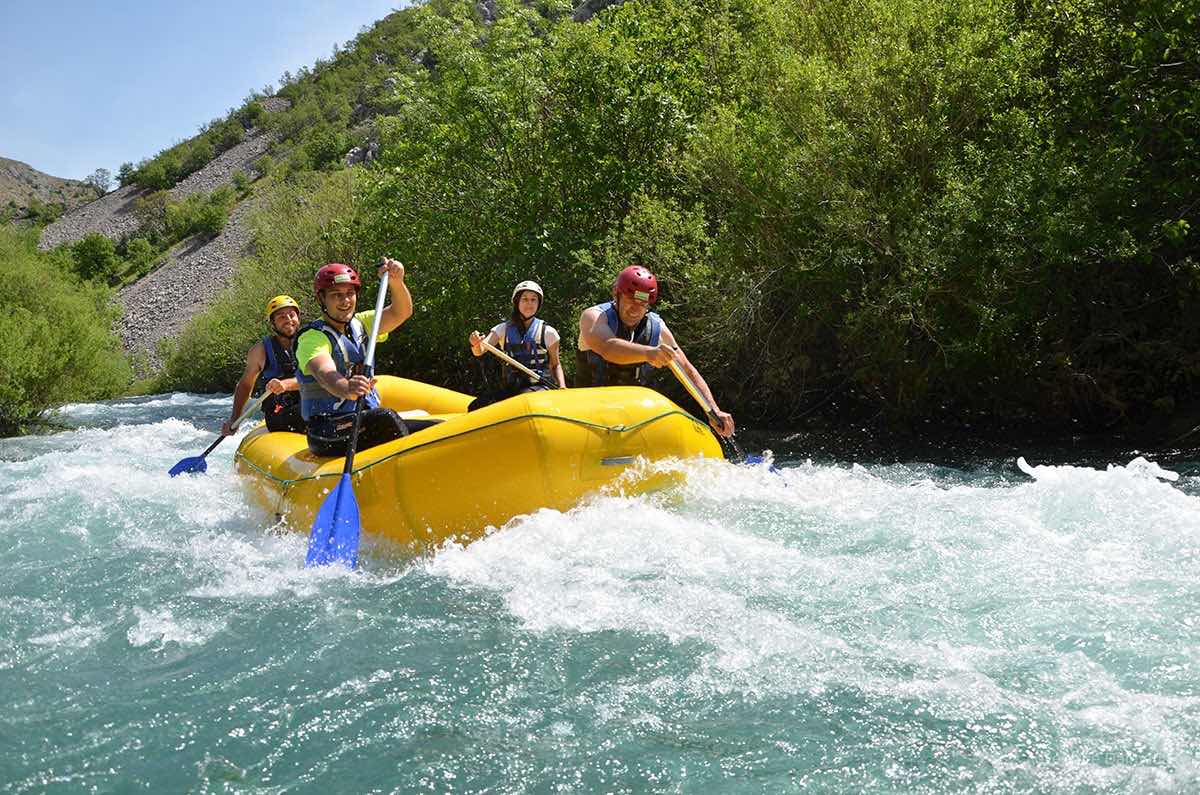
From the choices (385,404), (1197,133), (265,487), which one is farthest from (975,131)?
(265,487)

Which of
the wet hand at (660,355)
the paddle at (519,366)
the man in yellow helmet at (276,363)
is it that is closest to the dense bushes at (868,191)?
the paddle at (519,366)

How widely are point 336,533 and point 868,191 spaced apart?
21.7 feet

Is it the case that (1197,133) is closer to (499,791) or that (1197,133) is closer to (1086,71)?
(1086,71)

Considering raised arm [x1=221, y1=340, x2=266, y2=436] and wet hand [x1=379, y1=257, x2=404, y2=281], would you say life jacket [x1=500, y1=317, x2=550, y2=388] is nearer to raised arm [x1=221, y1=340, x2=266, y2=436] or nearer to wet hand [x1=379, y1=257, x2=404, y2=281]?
wet hand [x1=379, y1=257, x2=404, y2=281]

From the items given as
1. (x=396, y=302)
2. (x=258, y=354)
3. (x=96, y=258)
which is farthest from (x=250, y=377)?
(x=96, y=258)

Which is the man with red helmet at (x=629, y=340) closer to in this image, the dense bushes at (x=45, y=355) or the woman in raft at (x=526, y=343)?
the woman in raft at (x=526, y=343)

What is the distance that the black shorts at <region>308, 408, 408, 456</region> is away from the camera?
18.3 feet

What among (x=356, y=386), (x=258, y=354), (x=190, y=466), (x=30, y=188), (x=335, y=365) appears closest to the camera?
(x=356, y=386)

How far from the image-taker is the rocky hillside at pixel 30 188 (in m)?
97.2

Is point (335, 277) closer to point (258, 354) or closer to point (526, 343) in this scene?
point (526, 343)

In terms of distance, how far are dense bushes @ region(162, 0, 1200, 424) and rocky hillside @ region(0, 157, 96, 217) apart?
301 feet

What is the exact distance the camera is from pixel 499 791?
2.67 m

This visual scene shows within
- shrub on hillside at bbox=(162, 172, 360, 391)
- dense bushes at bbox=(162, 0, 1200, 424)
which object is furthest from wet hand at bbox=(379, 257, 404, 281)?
shrub on hillside at bbox=(162, 172, 360, 391)

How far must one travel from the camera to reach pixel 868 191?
372 inches
